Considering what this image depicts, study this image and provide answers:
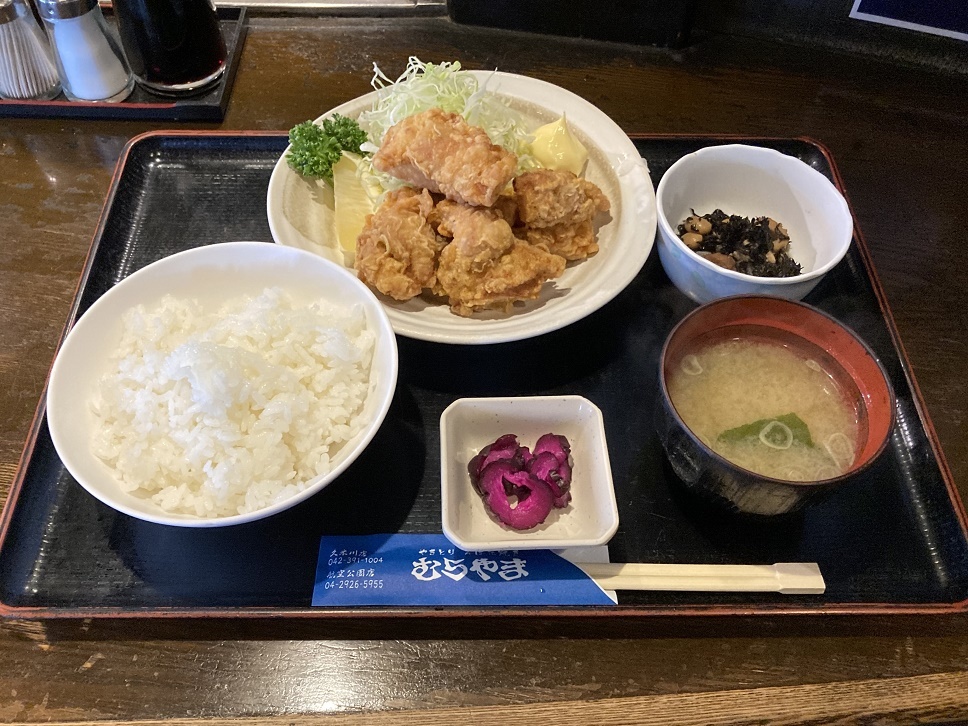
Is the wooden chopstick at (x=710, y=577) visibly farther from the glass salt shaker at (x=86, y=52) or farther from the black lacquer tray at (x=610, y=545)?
the glass salt shaker at (x=86, y=52)

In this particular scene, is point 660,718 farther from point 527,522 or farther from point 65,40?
point 65,40

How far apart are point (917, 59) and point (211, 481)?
358cm

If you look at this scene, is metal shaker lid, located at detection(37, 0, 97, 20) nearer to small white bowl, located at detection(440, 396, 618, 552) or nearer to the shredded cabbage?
the shredded cabbage

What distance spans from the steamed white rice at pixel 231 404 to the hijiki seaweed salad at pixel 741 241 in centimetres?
115

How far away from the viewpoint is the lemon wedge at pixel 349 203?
2160 millimetres

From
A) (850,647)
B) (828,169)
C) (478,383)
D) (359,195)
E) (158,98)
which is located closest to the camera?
(850,647)

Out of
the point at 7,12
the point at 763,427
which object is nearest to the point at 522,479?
the point at 763,427

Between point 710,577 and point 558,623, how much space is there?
393 millimetres

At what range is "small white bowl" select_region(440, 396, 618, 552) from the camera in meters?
1.56

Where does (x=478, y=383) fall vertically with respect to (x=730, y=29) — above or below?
below

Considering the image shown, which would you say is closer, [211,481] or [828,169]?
[211,481]

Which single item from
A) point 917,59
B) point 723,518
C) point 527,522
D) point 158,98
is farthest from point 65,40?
point 917,59

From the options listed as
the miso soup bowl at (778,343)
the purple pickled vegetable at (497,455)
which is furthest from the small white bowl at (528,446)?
the miso soup bowl at (778,343)

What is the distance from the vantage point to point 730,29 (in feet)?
10.7
